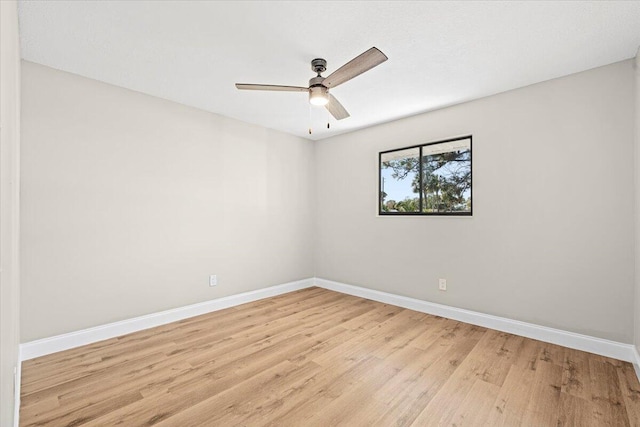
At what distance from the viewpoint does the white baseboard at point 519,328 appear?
241 cm

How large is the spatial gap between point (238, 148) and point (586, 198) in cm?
374

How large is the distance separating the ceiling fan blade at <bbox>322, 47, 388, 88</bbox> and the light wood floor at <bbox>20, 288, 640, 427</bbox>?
2174 mm

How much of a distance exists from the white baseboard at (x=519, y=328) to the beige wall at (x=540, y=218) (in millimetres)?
61

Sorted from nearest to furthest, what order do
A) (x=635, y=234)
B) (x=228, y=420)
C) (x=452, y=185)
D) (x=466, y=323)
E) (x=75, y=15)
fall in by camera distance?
(x=228, y=420) < (x=75, y=15) < (x=635, y=234) < (x=466, y=323) < (x=452, y=185)

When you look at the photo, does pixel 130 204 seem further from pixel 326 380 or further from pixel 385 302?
pixel 385 302

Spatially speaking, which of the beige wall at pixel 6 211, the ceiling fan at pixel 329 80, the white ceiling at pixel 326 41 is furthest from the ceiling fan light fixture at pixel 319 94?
the beige wall at pixel 6 211

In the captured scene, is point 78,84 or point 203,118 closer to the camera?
point 78,84

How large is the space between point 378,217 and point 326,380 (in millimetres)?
2428

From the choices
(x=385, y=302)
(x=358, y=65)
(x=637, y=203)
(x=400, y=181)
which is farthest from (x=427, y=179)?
(x=358, y=65)

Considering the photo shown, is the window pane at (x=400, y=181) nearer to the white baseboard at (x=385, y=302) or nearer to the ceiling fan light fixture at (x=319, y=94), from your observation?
the white baseboard at (x=385, y=302)

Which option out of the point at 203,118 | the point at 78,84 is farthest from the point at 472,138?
the point at 78,84

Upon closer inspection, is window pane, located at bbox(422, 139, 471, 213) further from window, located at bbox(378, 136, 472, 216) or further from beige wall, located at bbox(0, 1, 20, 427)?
beige wall, located at bbox(0, 1, 20, 427)

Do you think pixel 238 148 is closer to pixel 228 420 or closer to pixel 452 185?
pixel 452 185

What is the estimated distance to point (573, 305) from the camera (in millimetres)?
2609
